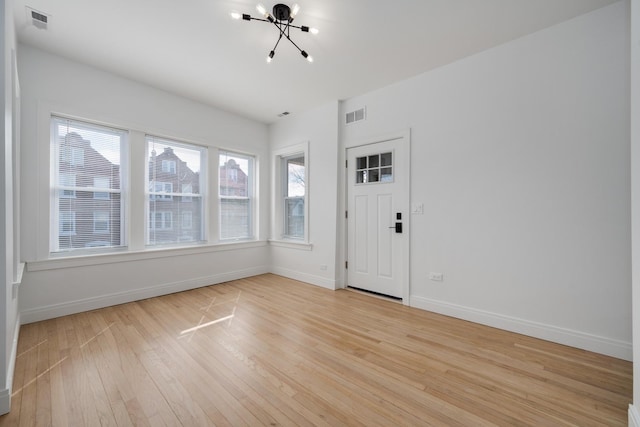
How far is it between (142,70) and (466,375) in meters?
4.67

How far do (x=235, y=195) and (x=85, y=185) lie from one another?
2.08 m

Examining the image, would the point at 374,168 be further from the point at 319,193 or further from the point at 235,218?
the point at 235,218

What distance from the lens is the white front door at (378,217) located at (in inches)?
142

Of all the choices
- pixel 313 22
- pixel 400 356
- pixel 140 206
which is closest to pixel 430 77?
pixel 313 22

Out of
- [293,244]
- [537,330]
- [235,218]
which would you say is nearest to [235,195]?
[235,218]

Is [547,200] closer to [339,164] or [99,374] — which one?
[339,164]

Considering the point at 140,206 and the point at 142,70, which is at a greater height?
the point at 142,70

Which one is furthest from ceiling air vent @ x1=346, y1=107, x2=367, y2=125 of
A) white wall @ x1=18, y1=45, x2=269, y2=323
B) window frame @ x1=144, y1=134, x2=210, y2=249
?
window frame @ x1=144, y1=134, x2=210, y2=249

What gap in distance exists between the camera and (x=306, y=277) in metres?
4.61

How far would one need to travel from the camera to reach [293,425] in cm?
153

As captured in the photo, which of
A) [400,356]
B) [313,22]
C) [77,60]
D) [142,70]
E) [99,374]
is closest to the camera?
[99,374]

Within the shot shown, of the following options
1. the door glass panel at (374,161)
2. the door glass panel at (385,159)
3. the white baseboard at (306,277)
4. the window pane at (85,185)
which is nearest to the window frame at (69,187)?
the window pane at (85,185)

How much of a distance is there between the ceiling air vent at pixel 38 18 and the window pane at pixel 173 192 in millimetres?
1467

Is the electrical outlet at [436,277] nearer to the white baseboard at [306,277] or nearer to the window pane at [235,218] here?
the white baseboard at [306,277]
